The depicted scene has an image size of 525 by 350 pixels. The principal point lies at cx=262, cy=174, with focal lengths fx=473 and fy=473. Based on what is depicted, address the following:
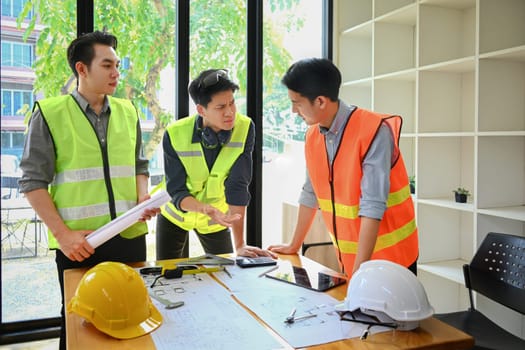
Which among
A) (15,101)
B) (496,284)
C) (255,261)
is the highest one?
(15,101)

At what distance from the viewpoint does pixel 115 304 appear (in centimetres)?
134

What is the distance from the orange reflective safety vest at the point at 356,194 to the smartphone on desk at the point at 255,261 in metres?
0.30

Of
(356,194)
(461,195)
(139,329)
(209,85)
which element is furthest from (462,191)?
(139,329)

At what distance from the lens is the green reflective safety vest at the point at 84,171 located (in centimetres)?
209

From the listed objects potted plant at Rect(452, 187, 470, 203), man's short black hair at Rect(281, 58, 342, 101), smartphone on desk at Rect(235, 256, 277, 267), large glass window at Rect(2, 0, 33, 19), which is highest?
large glass window at Rect(2, 0, 33, 19)

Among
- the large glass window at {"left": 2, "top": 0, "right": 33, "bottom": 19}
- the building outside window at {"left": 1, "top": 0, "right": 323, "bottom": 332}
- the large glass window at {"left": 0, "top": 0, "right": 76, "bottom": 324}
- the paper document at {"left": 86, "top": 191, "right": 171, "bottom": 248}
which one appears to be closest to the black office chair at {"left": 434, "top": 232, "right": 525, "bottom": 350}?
the paper document at {"left": 86, "top": 191, "right": 171, "bottom": 248}

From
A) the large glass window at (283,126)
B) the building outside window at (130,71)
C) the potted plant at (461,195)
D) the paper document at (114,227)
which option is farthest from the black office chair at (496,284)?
the building outside window at (130,71)

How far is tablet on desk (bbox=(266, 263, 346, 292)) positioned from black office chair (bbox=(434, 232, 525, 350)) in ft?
2.25

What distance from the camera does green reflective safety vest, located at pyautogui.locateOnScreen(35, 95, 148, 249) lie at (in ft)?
6.87

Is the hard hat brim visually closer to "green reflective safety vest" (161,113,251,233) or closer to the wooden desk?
the wooden desk

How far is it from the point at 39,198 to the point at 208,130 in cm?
84

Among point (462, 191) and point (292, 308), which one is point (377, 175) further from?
point (462, 191)

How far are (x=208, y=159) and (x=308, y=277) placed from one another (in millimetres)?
900

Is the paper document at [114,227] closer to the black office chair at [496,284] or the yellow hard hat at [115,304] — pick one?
the yellow hard hat at [115,304]
